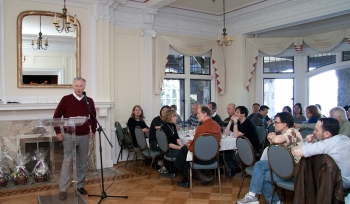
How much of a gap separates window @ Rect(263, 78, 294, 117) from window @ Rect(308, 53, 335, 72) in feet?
2.01

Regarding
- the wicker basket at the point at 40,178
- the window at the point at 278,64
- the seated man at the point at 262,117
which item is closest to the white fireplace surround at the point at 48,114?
the wicker basket at the point at 40,178

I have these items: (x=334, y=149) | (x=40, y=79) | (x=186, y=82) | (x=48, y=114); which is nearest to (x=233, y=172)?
(x=334, y=149)

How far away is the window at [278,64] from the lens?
26.9 ft

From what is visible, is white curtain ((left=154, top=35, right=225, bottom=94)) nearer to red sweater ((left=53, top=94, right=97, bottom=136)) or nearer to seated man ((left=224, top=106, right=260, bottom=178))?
seated man ((left=224, top=106, right=260, bottom=178))

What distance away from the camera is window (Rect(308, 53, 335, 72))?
25.0ft

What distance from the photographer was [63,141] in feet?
12.8

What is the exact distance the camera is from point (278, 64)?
325 inches

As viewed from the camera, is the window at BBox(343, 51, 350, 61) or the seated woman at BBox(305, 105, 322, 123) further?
the window at BBox(343, 51, 350, 61)

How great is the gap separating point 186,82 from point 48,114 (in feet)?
11.2

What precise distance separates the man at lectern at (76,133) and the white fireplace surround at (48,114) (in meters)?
1.39

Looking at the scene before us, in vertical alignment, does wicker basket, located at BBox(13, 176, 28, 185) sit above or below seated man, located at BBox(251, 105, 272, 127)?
below

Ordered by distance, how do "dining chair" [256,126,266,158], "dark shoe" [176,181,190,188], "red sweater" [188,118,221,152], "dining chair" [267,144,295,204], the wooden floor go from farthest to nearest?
"dining chair" [256,126,266,158] → "dark shoe" [176,181,190,188] → "red sweater" [188,118,221,152] → the wooden floor → "dining chair" [267,144,295,204]

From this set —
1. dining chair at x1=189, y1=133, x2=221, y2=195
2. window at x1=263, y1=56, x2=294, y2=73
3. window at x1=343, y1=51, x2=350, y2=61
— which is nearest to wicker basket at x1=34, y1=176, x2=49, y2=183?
dining chair at x1=189, y1=133, x2=221, y2=195

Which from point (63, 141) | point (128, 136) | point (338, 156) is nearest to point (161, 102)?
point (128, 136)
